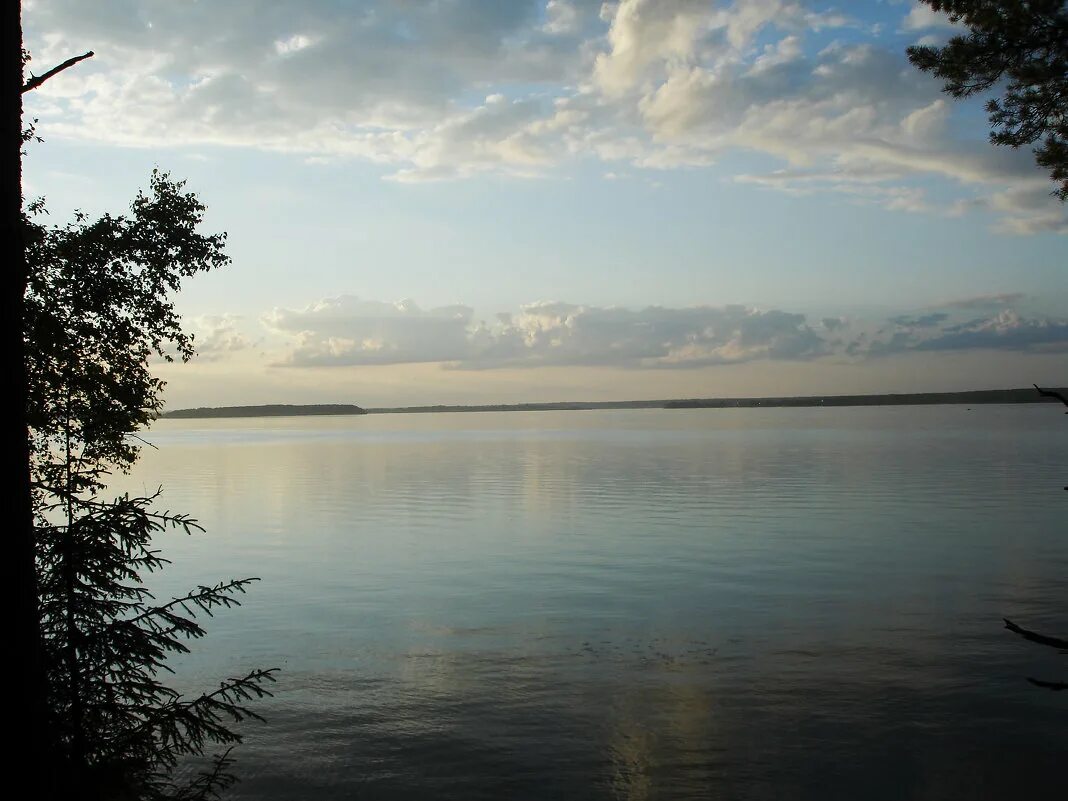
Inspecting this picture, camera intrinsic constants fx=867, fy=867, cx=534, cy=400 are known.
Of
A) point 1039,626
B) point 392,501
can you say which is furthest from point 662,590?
point 392,501

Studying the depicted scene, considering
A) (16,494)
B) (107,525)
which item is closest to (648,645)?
(107,525)

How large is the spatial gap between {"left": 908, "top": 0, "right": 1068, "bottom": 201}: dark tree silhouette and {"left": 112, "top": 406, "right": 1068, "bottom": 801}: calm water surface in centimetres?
903

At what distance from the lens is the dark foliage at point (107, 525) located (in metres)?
9.20

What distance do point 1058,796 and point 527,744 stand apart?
7646 millimetres

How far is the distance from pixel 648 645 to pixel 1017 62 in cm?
1335

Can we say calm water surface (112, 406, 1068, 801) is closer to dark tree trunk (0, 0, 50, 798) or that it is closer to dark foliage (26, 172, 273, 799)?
dark foliage (26, 172, 273, 799)

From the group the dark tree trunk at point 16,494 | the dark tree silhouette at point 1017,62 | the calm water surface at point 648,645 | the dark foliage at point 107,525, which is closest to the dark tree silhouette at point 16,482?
the dark tree trunk at point 16,494

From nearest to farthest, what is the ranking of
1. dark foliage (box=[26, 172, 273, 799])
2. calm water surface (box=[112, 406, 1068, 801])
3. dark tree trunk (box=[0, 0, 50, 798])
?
1. dark tree trunk (box=[0, 0, 50, 798])
2. dark foliage (box=[26, 172, 273, 799])
3. calm water surface (box=[112, 406, 1068, 801])

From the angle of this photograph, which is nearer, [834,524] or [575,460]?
[834,524]

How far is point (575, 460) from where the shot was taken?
80.4 m

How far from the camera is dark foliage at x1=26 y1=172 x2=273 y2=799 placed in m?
9.20

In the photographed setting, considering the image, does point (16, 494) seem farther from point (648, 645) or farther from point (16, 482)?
point (648, 645)

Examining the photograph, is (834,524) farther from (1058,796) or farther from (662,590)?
(1058,796)

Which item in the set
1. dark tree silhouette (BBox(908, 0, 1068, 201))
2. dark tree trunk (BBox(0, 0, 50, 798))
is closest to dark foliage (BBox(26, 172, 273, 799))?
dark tree trunk (BBox(0, 0, 50, 798))
